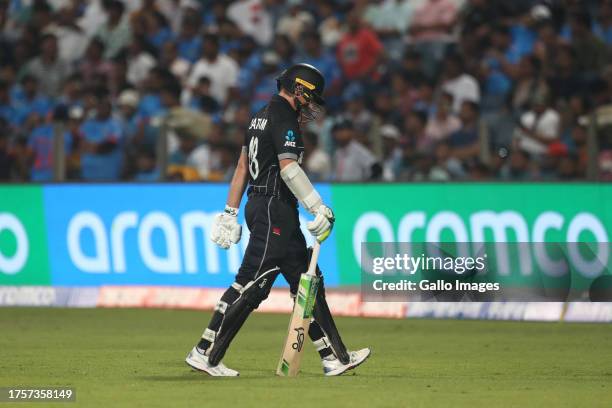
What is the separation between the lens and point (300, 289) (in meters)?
9.85

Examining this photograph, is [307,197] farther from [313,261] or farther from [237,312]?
[237,312]

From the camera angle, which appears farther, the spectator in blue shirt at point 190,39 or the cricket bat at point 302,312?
the spectator in blue shirt at point 190,39

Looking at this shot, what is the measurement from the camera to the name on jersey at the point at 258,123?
9961 mm

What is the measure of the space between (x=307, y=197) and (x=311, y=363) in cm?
216

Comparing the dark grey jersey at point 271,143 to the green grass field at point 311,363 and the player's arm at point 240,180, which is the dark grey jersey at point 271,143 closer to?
the player's arm at point 240,180

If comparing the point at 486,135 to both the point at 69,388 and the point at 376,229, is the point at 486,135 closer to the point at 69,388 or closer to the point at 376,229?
the point at 376,229

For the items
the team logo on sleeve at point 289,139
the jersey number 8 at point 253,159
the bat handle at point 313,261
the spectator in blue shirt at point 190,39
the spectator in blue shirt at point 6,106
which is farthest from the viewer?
the spectator in blue shirt at point 190,39

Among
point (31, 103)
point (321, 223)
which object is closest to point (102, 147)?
point (31, 103)

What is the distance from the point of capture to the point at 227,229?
10227mm

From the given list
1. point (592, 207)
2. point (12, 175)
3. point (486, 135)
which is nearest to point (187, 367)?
point (592, 207)

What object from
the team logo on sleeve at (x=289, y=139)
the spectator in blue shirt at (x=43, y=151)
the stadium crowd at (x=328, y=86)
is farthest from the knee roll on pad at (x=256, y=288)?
the spectator in blue shirt at (x=43, y=151)

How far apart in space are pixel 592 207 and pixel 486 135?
2217 mm

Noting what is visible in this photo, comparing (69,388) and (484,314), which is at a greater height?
(69,388)
